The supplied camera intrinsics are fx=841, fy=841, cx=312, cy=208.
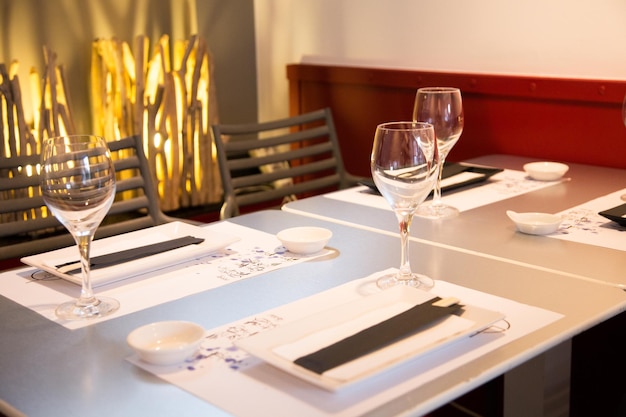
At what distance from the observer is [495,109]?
2.74 meters

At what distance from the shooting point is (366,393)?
98 cm

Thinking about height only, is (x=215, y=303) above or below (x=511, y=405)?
above

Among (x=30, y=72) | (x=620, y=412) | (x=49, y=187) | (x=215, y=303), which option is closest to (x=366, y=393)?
(x=215, y=303)

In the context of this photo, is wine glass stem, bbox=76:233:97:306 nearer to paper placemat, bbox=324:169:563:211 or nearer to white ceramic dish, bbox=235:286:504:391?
white ceramic dish, bbox=235:286:504:391

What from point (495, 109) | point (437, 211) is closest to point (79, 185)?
point (437, 211)

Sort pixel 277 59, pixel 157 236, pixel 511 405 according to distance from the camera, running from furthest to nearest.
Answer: pixel 277 59, pixel 157 236, pixel 511 405

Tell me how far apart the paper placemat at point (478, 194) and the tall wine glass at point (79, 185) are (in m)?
0.81

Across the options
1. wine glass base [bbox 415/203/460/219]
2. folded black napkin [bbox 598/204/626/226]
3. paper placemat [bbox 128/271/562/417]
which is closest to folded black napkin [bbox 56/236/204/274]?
paper placemat [bbox 128/271/562/417]

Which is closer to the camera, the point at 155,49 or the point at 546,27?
the point at 546,27

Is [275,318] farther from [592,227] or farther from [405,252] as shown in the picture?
[592,227]

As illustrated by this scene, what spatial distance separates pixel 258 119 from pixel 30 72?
1.08 meters

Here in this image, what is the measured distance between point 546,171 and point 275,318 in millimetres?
1140

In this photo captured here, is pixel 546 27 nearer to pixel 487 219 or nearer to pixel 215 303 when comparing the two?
pixel 487 219

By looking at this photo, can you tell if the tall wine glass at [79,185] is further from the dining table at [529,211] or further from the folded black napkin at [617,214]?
the folded black napkin at [617,214]
